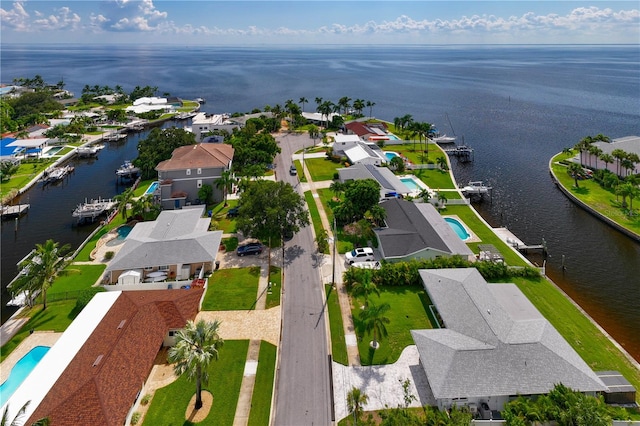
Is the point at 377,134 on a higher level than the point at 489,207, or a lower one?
higher

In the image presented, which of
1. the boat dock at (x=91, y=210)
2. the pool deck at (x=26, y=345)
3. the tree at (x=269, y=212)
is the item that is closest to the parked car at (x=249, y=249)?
the tree at (x=269, y=212)

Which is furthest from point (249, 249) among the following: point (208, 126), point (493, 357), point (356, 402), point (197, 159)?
point (208, 126)

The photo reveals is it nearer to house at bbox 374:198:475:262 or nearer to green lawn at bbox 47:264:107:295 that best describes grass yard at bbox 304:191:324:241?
house at bbox 374:198:475:262

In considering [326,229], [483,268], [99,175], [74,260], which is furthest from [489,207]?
[99,175]

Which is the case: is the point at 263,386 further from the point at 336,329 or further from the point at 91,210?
the point at 91,210

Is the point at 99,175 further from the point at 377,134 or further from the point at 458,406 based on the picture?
the point at 458,406
